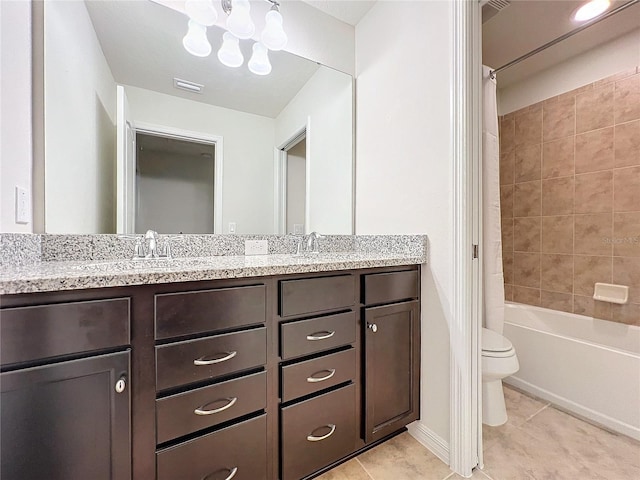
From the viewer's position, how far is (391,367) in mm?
1292

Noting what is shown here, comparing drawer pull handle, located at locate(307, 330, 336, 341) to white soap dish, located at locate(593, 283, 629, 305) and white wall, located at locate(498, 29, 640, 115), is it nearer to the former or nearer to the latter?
white soap dish, located at locate(593, 283, 629, 305)

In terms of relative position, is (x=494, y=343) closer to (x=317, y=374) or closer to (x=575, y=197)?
(x=317, y=374)

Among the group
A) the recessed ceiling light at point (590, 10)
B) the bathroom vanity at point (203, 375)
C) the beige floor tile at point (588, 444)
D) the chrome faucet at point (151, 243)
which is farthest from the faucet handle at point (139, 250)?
the recessed ceiling light at point (590, 10)

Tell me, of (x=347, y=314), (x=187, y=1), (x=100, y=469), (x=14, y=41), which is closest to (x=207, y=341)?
(x=100, y=469)

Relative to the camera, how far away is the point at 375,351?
1.24 m

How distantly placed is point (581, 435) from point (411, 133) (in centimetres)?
175

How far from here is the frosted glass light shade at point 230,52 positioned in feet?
5.02

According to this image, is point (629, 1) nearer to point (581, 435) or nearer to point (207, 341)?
point (581, 435)

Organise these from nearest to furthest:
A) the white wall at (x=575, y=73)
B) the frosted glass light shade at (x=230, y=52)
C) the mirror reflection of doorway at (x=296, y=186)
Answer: the frosted glass light shade at (x=230, y=52) < the mirror reflection of doorway at (x=296, y=186) < the white wall at (x=575, y=73)

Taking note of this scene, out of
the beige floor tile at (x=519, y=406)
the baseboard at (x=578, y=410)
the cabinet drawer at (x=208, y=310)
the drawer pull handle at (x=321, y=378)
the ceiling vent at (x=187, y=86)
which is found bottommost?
the beige floor tile at (x=519, y=406)

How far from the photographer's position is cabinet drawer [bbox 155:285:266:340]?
0.81m

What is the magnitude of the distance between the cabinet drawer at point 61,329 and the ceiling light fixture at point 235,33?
1363 millimetres

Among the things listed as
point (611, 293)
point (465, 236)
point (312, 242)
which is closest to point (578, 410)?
point (611, 293)

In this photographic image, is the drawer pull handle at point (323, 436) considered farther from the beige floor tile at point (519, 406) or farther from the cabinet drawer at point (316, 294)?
the beige floor tile at point (519, 406)
